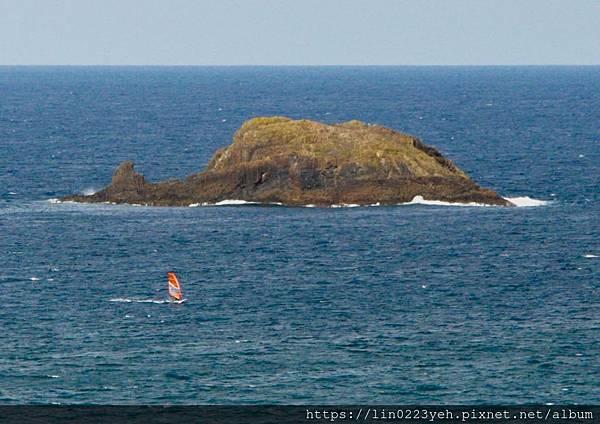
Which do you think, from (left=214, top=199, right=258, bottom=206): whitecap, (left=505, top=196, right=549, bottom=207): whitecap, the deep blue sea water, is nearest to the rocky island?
(left=214, top=199, right=258, bottom=206): whitecap

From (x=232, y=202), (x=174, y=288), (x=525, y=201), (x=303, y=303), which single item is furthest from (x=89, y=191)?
(x=303, y=303)

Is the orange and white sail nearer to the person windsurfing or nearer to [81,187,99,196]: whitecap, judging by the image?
the person windsurfing

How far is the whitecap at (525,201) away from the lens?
120 m

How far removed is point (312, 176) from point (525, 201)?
1825 centimetres

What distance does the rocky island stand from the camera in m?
117

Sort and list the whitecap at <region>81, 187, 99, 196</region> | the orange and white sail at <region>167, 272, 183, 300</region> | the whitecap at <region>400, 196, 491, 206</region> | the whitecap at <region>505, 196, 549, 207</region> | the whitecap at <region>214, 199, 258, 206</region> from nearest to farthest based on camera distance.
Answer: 1. the orange and white sail at <region>167, 272, 183, 300</region>
2. the whitecap at <region>400, 196, 491, 206</region>
3. the whitecap at <region>214, 199, 258, 206</region>
4. the whitecap at <region>505, 196, 549, 207</region>
5. the whitecap at <region>81, 187, 99, 196</region>

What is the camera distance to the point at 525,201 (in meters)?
122

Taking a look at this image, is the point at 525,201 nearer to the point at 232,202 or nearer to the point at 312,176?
the point at 312,176

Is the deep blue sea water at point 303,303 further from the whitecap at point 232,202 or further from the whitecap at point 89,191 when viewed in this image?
the whitecap at point 232,202

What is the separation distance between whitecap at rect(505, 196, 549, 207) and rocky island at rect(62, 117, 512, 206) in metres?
1.53

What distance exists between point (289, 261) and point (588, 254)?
Answer: 19.7 m

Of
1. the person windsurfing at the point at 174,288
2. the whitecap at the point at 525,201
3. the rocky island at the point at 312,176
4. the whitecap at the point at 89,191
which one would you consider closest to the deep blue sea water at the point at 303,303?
the whitecap at the point at 89,191

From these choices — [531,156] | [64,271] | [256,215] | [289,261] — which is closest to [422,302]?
[289,261]

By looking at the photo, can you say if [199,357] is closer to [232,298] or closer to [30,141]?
[232,298]
